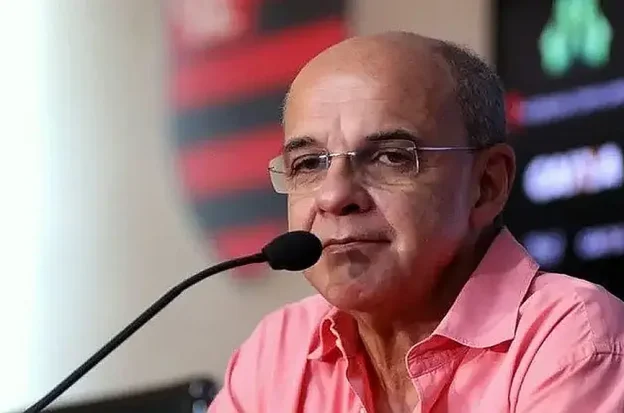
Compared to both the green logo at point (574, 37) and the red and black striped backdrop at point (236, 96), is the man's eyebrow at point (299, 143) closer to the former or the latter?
the green logo at point (574, 37)

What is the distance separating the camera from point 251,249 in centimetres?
237

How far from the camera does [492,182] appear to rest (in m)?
1.40

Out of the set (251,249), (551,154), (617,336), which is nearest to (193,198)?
(251,249)

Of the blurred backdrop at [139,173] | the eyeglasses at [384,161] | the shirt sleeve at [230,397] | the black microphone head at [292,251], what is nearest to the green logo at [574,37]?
the blurred backdrop at [139,173]

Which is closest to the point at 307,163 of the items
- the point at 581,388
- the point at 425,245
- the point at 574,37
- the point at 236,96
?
the point at 425,245

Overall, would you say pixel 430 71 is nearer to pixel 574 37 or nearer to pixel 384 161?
pixel 384 161

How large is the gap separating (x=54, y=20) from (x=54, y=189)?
1.26 feet

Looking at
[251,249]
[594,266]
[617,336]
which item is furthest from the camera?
[251,249]

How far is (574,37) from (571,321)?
824mm

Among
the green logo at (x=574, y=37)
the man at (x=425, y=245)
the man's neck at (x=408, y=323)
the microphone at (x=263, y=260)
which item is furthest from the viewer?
the green logo at (x=574, y=37)

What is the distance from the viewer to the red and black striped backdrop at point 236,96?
236 cm

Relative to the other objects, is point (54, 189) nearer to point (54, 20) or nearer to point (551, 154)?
point (54, 20)

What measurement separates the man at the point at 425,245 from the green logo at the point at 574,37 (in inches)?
21.8

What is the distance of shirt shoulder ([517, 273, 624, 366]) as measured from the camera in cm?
119
